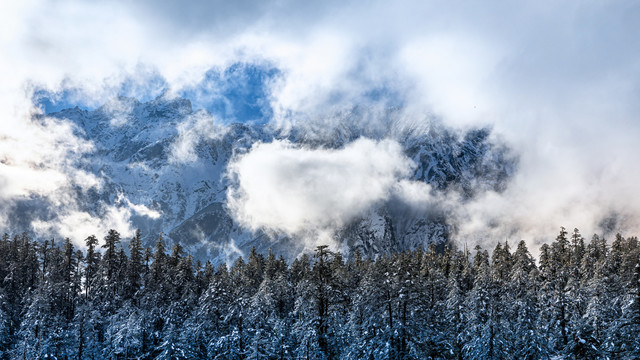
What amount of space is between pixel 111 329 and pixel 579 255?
82156mm

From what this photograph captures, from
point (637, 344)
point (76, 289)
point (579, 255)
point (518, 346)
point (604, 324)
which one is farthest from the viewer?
point (579, 255)

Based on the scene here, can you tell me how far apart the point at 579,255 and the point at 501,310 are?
162 ft

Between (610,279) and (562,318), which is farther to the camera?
(610,279)

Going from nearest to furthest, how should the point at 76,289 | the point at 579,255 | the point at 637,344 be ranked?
the point at 637,344, the point at 76,289, the point at 579,255

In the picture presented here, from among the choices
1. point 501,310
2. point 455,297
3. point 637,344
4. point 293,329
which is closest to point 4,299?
point 293,329

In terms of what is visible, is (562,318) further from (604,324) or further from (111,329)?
(111,329)

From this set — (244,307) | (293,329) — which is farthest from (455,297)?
(244,307)

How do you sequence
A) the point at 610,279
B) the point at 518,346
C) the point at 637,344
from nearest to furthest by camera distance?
the point at 637,344
the point at 518,346
the point at 610,279

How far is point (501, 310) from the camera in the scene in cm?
5822

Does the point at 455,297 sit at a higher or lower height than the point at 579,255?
lower

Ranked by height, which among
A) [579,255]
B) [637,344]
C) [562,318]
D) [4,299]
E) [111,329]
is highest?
[579,255]

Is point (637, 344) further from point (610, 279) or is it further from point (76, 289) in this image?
point (76, 289)

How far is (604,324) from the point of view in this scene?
52.5 m

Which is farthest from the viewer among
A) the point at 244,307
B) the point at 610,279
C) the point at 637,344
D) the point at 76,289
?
the point at 76,289
